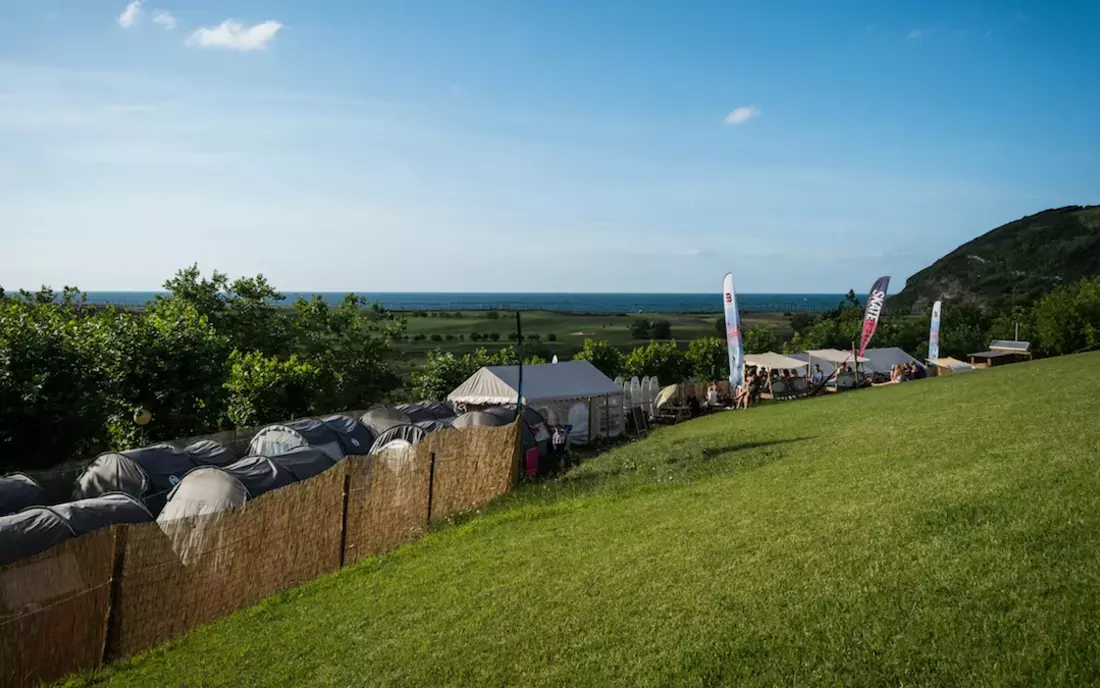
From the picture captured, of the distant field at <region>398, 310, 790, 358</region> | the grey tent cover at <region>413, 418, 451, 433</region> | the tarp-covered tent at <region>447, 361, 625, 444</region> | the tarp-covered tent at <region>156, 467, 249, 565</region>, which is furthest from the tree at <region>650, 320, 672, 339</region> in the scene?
the tarp-covered tent at <region>156, 467, 249, 565</region>

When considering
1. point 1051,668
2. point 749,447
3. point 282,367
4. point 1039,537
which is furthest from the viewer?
point 282,367

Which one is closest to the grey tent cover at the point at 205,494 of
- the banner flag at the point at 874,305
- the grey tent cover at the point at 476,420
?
the grey tent cover at the point at 476,420

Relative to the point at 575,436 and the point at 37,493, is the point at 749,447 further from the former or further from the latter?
the point at 37,493

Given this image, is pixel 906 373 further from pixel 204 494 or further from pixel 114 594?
pixel 114 594

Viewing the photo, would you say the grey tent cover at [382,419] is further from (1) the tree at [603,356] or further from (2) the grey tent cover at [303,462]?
(1) the tree at [603,356]

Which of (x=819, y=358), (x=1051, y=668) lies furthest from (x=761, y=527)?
(x=819, y=358)

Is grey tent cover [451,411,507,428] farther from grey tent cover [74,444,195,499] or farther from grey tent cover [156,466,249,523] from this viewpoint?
grey tent cover [156,466,249,523]

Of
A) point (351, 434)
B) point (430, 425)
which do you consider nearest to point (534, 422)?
point (430, 425)

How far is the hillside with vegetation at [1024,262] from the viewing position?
155125 mm

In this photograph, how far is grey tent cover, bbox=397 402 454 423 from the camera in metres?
25.5

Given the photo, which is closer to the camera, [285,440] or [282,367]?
[285,440]

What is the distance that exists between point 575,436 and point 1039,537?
70.6 ft

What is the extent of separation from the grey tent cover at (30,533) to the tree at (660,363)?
104 feet

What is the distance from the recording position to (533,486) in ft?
48.8
